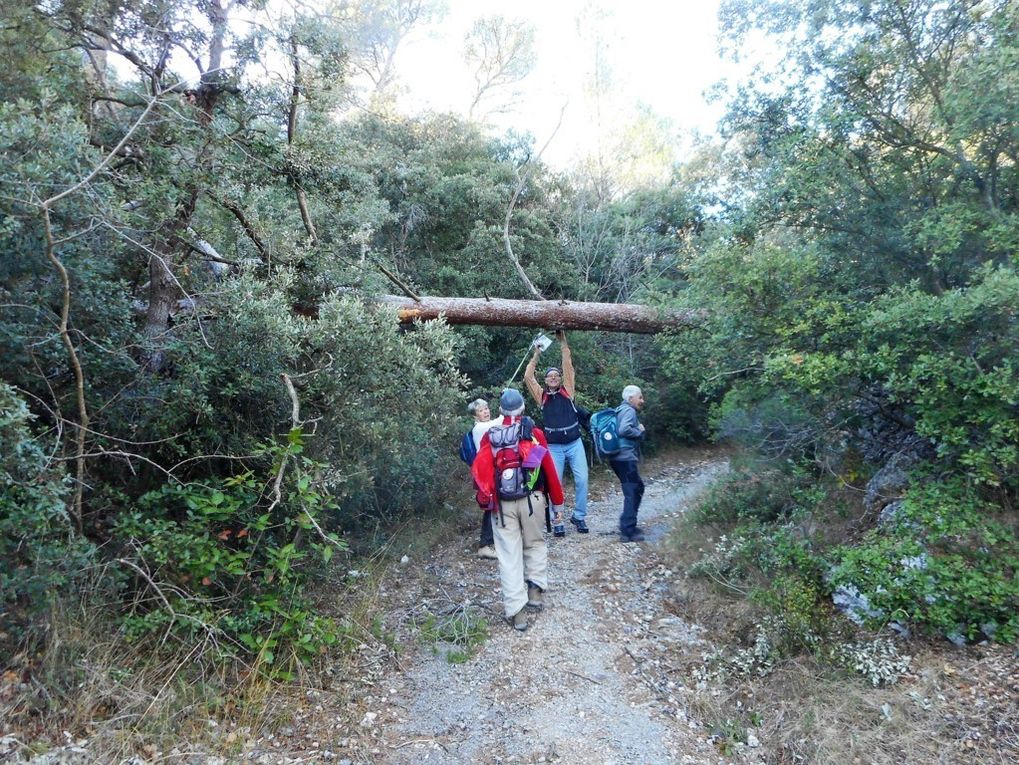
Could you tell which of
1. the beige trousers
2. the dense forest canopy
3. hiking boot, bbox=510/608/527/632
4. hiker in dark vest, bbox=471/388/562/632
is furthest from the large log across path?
hiking boot, bbox=510/608/527/632

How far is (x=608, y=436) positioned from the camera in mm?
7762

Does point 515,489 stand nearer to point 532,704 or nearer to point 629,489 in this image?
point 532,704

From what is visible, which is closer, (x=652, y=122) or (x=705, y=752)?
(x=705, y=752)

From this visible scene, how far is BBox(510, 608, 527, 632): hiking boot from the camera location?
596 cm

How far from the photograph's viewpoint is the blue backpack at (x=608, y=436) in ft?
25.4

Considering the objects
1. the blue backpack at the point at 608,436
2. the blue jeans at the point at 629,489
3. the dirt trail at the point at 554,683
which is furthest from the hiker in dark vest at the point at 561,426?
the dirt trail at the point at 554,683

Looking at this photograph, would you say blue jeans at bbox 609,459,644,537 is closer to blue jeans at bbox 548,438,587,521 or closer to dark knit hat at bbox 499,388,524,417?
blue jeans at bbox 548,438,587,521

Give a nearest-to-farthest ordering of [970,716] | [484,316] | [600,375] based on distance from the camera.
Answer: [970,716] < [484,316] < [600,375]

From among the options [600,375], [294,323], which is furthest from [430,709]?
[600,375]

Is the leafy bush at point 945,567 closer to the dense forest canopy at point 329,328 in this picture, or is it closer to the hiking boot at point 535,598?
the dense forest canopy at point 329,328

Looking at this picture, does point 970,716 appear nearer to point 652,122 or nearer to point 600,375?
point 600,375

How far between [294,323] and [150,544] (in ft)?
6.35

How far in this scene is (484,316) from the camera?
9312 millimetres

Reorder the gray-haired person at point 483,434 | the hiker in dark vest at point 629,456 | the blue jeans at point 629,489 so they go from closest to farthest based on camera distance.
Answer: the gray-haired person at point 483,434
the hiker in dark vest at point 629,456
the blue jeans at point 629,489
